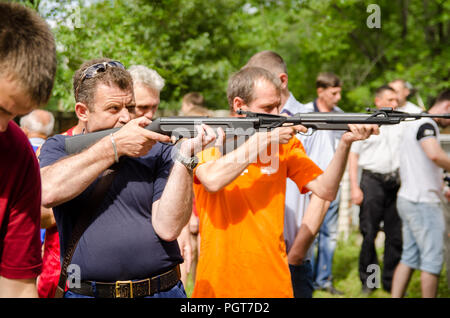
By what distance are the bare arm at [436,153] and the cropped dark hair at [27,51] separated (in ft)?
13.4

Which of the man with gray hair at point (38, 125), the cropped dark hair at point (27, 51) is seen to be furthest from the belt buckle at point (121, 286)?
the man with gray hair at point (38, 125)

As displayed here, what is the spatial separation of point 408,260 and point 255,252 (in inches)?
122

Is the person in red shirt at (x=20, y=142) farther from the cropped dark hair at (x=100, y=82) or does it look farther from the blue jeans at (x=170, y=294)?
the cropped dark hair at (x=100, y=82)

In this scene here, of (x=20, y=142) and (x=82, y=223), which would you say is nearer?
(x=20, y=142)

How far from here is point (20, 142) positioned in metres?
1.68

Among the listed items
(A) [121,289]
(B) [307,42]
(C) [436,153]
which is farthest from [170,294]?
(B) [307,42]

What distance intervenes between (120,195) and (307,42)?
13951 millimetres

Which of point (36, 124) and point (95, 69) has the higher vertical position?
point (95, 69)

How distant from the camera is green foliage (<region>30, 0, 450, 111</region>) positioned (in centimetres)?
1012

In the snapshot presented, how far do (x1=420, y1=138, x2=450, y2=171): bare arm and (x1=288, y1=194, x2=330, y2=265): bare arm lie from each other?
6.27ft

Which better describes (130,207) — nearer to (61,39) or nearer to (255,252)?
(255,252)

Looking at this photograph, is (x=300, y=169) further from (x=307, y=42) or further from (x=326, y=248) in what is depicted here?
(x=307, y=42)

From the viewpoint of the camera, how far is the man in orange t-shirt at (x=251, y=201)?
2.63 m

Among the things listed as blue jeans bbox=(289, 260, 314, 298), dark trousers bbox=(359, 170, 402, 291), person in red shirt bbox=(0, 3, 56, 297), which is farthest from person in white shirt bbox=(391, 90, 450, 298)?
person in red shirt bbox=(0, 3, 56, 297)
